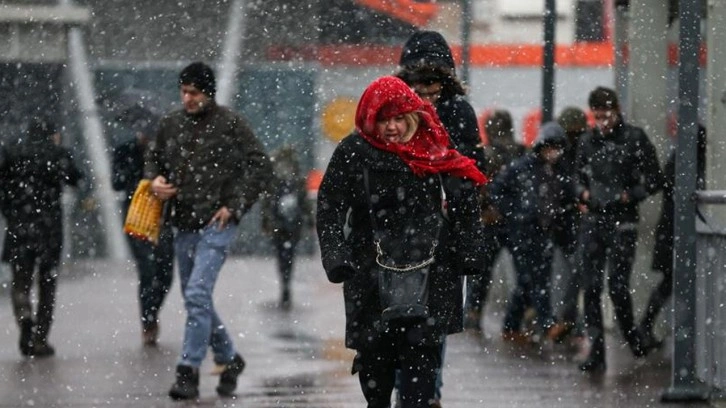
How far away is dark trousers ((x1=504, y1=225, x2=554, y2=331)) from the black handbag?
671cm

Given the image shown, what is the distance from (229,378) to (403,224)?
11.0ft

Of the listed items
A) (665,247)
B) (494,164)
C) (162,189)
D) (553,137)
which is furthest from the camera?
(494,164)

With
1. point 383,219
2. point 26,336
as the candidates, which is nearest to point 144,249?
point 26,336

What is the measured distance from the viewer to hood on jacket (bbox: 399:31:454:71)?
8.68 metres

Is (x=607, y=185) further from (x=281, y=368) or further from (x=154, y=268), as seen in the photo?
(x=154, y=268)

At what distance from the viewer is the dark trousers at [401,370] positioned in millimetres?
7535

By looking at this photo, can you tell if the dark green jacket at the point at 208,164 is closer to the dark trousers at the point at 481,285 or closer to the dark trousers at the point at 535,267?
the dark trousers at the point at 535,267

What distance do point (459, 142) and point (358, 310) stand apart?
1652mm

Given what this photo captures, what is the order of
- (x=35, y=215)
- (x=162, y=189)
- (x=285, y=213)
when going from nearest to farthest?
(x=162, y=189) → (x=35, y=215) → (x=285, y=213)

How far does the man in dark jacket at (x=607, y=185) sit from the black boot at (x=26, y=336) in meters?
3.72

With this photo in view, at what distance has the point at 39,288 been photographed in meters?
12.9

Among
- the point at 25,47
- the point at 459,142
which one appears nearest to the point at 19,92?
the point at 25,47

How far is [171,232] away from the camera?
47.1ft

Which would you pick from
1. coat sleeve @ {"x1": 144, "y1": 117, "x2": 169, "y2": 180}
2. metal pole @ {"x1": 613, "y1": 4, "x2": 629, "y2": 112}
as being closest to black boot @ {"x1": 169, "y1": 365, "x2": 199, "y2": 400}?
coat sleeve @ {"x1": 144, "y1": 117, "x2": 169, "y2": 180}
